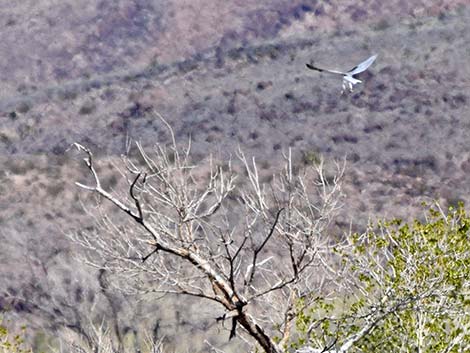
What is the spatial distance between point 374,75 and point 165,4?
22077 millimetres

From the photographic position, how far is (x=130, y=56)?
84.1m

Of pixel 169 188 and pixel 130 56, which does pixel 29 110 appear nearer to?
pixel 130 56

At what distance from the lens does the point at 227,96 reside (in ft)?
241

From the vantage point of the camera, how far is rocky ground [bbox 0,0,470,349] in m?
58.2

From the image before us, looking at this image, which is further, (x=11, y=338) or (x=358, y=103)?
(x=358, y=103)

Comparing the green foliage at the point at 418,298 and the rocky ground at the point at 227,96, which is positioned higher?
the green foliage at the point at 418,298

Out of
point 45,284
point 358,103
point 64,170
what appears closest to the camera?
point 45,284

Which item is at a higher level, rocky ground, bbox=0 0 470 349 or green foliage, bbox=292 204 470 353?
green foliage, bbox=292 204 470 353

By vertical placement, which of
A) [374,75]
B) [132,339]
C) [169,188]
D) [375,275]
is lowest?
[374,75]

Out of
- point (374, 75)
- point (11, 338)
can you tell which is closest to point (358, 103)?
point (374, 75)

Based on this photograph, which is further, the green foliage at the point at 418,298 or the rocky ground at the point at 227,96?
the rocky ground at the point at 227,96

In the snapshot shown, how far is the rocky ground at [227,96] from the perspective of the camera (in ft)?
191

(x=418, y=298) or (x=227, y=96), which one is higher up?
(x=418, y=298)

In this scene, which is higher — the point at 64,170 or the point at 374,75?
the point at 64,170
